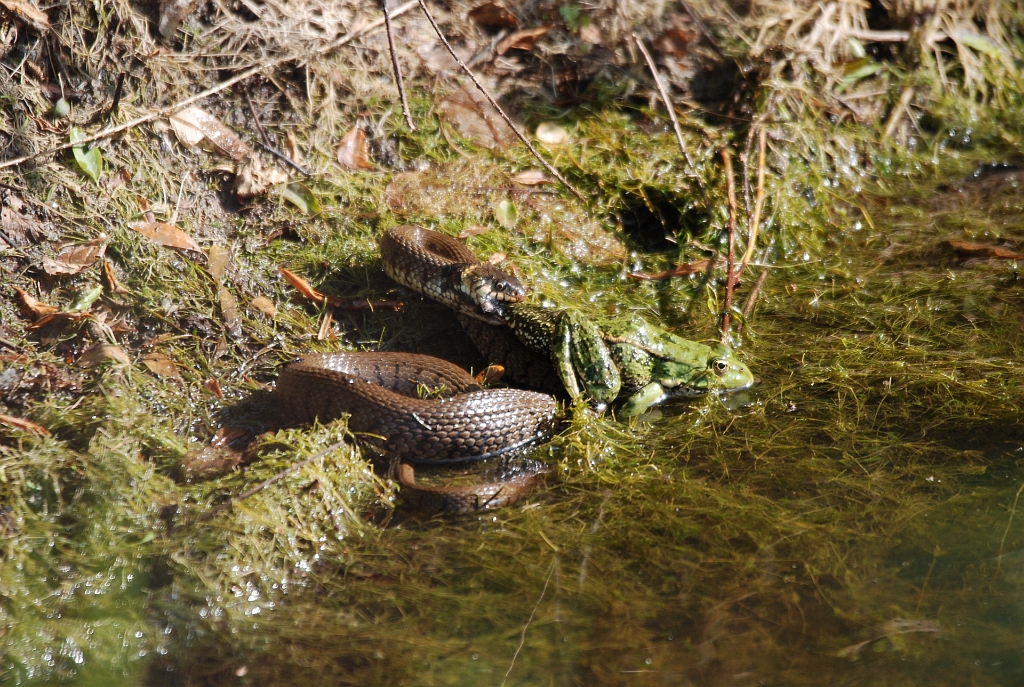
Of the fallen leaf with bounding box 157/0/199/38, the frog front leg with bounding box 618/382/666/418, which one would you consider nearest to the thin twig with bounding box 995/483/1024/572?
the frog front leg with bounding box 618/382/666/418

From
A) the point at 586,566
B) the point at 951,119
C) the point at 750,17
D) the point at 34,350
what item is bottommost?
the point at 586,566

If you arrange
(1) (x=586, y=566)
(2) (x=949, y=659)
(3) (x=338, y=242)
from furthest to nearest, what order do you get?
(3) (x=338, y=242), (1) (x=586, y=566), (2) (x=949, y=659)

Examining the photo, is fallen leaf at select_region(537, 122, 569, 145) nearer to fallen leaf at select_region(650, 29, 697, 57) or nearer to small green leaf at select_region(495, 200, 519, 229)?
small green leaf at select_region(495, 200, 519, 229)

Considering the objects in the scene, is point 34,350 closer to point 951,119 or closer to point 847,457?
point 847,457

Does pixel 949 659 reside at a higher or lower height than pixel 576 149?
lower

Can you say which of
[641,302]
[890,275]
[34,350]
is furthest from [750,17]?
[34,350]

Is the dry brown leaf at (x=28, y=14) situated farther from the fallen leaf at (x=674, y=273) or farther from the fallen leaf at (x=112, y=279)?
the fallen leaf at (x=674, y=273)

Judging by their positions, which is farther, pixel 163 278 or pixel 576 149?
pixel 576 149
